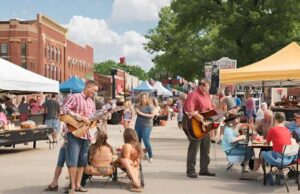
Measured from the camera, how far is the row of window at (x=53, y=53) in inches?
2682

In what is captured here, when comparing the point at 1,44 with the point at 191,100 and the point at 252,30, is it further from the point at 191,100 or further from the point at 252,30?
the point at 191,100

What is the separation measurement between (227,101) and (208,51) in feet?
59.6

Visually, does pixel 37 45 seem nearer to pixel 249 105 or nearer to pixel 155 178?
pixel 249 105

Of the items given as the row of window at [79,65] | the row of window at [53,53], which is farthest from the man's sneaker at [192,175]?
the row of window at [79,65]

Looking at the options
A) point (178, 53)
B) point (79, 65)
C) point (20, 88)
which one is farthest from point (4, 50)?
point (20, 88)

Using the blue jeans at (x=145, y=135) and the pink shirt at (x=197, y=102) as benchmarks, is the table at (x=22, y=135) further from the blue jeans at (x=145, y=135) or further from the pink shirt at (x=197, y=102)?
the pink shirt at (x=197, y=102)

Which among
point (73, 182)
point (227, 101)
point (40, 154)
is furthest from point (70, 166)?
point (227, 101)

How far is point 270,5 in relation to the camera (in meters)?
30.3

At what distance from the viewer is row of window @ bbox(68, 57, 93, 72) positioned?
8017cm

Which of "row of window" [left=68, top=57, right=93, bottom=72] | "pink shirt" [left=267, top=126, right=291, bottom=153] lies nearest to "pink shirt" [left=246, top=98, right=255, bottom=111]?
"pink shirt" [left=267, top=126, right=291, bottom=153]

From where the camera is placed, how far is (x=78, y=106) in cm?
853

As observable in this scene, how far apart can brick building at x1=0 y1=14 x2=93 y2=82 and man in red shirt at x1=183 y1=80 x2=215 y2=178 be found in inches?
2146

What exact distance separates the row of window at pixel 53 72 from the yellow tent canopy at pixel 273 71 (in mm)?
55531

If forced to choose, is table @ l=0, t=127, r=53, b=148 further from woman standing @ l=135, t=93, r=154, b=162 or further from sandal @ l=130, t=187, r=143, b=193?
sandal @ l=130, t=187, r=143, b=193
